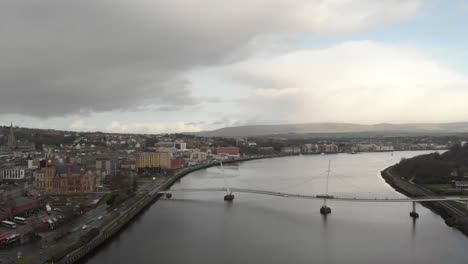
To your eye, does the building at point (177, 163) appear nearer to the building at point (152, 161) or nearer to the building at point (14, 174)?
the building at point (152, 161)

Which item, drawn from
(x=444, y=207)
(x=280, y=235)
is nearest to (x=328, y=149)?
(x=444, y=207)

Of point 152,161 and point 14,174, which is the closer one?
point 14,174

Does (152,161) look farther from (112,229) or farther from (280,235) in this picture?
(280,235)

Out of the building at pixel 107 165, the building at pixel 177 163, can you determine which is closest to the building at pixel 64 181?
the building at pixel 107 165

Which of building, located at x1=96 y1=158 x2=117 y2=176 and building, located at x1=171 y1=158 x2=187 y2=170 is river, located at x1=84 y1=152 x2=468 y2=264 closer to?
building, located at x1=96 y1=158 x2=117 y2=176

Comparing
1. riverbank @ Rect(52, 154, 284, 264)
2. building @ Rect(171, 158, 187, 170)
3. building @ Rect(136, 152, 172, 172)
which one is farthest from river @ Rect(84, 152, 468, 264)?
building @ Rect(171, 158, 187, 170)

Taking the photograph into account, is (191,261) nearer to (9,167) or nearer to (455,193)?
(455,193)

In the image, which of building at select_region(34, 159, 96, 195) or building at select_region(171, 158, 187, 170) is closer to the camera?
building at select_region(34, 159, 96, 195)
